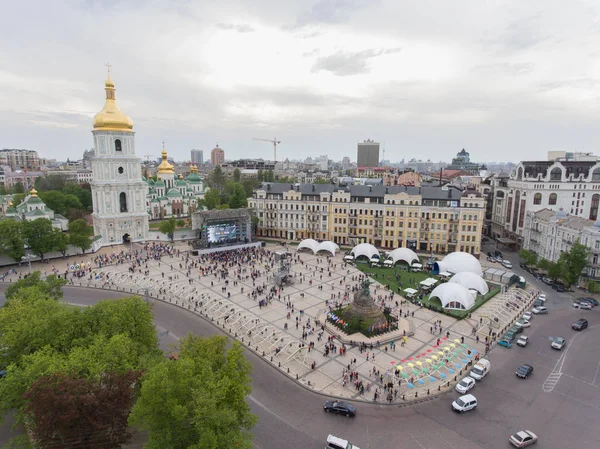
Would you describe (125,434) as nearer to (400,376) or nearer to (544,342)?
(400,376)

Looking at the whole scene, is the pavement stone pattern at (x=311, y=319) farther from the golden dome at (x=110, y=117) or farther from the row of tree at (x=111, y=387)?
the golden dome at (x=110, y=117)

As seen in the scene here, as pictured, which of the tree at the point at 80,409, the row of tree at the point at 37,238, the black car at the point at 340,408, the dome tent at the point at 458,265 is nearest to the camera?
the tree at the point at 80,409

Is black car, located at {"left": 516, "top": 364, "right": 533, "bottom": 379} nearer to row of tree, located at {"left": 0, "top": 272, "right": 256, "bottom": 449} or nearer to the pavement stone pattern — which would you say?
the pavement stone pattern

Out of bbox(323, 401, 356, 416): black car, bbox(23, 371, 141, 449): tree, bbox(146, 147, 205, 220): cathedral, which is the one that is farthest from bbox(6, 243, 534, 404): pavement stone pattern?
bbox(146, 147, 205, 220): cathedral

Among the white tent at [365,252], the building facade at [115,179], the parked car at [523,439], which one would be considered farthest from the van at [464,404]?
the building facade at [115,179]

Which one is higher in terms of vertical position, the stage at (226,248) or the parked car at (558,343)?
the stage at (226,248)

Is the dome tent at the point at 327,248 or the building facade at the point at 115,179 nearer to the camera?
the building facade at the point at 115,179
